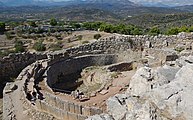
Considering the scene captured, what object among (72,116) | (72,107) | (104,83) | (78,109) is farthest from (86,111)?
(104,83)

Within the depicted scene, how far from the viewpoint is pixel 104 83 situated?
21.7 m

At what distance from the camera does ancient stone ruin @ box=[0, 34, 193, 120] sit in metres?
8.07

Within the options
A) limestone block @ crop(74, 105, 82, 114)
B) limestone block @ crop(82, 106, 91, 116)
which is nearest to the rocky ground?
limestone block @ crop(82, 106, 91, 116)

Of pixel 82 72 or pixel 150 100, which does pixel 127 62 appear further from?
pixel 150 100

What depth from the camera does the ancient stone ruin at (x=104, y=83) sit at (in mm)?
8070

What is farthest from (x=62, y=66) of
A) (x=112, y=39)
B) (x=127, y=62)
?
(x=112, y=39)

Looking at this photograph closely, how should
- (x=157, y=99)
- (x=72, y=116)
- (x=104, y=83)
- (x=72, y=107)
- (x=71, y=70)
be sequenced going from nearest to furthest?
1. (x=157, y=99)
2. (x=72, y=116)
3. (x=72, y=107)
4. (x=104, y=83)
5. (x=71, y=70)

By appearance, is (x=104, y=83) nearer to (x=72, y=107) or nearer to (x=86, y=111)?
(x=72, y=107)

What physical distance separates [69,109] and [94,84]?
322 inches

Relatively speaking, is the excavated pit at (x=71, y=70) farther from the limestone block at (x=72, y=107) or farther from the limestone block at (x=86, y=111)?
the limestone block at (x=86, y=111)

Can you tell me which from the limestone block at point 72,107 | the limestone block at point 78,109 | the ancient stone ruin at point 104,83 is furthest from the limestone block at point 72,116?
the limestone block at point 72,107

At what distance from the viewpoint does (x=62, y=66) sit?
83.9ft

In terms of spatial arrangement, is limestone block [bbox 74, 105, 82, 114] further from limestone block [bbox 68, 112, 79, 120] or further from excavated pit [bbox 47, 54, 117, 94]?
excavated pit [bbox 47, 54, 117, 94]

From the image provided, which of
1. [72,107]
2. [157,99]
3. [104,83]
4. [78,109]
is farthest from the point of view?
[104,83]
